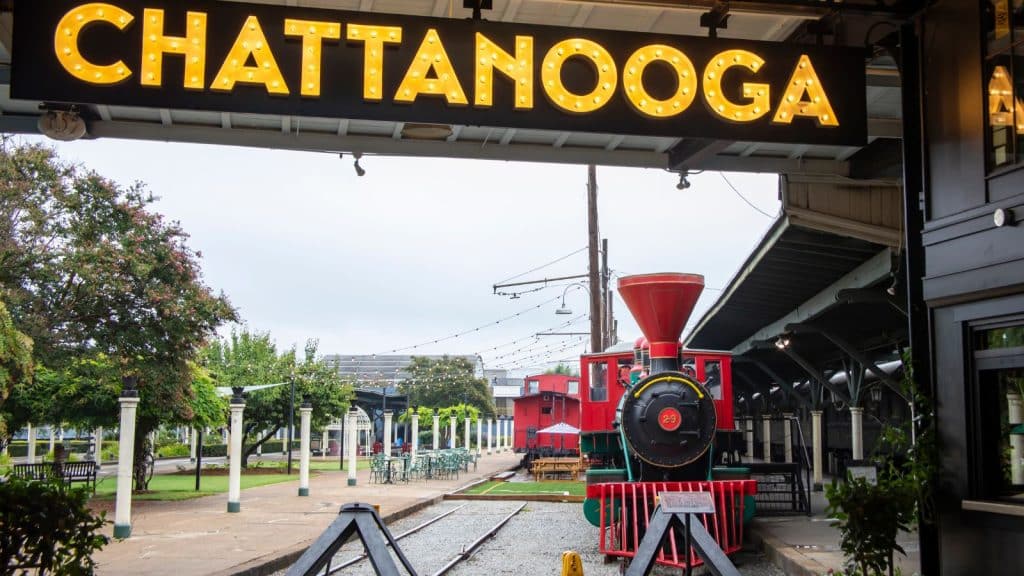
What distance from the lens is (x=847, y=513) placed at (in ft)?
19.9

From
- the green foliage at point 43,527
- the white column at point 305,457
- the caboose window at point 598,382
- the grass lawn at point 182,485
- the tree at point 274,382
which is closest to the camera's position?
the green foliage at point 43,527

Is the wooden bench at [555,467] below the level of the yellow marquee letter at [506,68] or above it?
below

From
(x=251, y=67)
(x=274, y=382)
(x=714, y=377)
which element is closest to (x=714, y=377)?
(x=714, y=377)

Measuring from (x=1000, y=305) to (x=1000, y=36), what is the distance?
1655 millimetres

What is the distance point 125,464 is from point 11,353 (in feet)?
7.14

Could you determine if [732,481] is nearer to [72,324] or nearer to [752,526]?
[752,526]

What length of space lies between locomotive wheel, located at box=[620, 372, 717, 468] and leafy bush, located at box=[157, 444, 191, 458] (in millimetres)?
39480

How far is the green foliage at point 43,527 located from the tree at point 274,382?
25808 mm

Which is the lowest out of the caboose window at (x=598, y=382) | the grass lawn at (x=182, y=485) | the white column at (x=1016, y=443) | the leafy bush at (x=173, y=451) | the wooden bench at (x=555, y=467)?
the leafy bush at (x=173, y=451)

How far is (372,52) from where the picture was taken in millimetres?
5680

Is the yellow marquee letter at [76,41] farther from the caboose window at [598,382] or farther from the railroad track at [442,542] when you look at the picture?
the caboose window at [598,382]

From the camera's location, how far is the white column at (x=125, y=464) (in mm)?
13250

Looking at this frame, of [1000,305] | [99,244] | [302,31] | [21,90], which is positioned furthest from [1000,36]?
[99,244]

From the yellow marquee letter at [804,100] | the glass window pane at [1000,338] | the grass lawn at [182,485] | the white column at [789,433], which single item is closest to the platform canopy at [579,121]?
the yellow marquee letter at [804,100]
